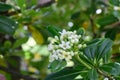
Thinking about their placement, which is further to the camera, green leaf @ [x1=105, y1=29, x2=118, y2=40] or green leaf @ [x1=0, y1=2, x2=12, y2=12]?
green leaf @ [x1=105, y1=29, x2=118, y2=40]

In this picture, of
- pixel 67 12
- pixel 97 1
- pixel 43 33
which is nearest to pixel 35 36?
pixel 43 33

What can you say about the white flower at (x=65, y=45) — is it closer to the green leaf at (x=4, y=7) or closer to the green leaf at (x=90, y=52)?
the green leaf at (x=90, y=52)

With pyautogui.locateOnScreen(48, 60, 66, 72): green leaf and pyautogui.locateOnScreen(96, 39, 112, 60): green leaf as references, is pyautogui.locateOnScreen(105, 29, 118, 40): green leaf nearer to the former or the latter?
pyautogui.locateOnScreen(96, 39, 112, 60): green leaf

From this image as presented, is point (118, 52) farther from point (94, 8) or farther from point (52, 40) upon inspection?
point (52, 40)

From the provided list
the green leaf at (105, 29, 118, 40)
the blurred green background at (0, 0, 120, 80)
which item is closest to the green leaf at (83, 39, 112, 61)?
the blurred green background at (0, 0, 120, 80)

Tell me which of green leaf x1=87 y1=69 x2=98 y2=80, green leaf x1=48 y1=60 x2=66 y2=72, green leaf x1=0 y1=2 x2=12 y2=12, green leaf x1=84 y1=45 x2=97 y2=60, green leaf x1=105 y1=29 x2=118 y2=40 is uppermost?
green leaf x1=0 y1=2 x2=12 y2=12

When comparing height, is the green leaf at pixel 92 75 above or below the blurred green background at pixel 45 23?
below

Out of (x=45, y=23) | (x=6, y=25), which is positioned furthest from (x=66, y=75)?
(x=45, y=23)

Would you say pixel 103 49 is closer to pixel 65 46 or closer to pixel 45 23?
pixel 65 46

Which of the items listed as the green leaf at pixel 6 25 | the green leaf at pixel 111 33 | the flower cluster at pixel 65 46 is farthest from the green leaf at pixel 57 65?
the green leaf at pixel 111 33
